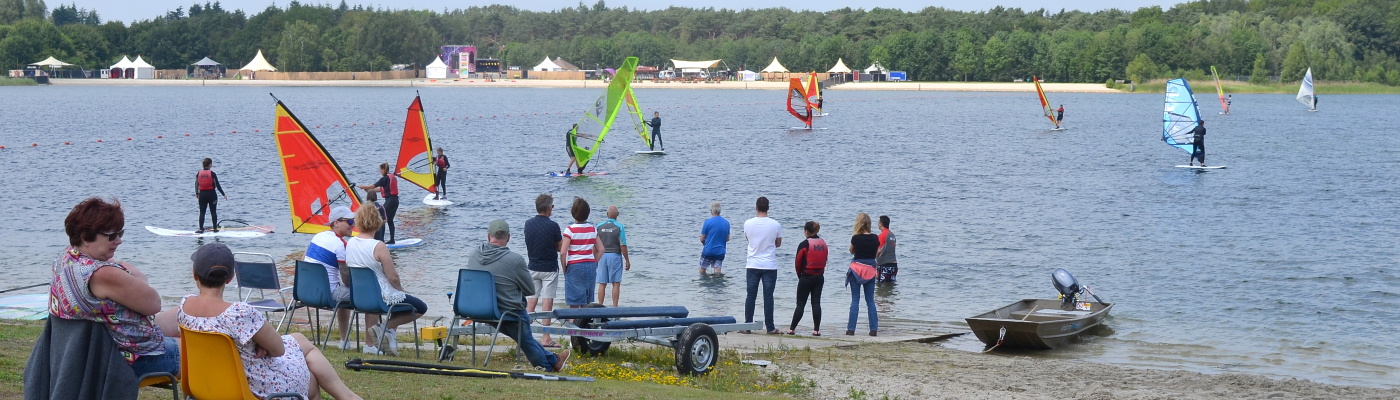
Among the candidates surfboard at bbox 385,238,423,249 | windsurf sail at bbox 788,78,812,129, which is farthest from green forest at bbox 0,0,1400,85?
surfboard at bbox 385,238,423,249

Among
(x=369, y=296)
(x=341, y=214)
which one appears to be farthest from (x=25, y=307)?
(x=369, y=296)

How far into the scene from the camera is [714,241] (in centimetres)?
1661

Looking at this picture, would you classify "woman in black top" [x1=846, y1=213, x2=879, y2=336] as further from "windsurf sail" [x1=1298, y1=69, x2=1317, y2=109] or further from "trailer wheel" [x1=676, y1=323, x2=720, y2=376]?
"windsurf sail" [x1=1298, y1=69, x2=1317, y2=109]

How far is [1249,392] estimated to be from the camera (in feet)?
34.0

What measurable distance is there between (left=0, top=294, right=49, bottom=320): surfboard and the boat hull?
28.7 feet

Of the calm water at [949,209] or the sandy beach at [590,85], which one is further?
the sandy beach at [590,85]

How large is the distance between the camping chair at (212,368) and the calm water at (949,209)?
868 cm

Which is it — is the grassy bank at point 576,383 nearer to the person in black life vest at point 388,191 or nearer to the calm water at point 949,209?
the calm water at point 949,209

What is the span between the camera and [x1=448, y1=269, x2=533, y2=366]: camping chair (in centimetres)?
845

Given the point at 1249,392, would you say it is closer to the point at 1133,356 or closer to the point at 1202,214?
the point at 1133,356

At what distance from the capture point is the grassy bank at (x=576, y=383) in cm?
713

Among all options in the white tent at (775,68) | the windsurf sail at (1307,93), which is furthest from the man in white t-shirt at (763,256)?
the white tent at (775,68)

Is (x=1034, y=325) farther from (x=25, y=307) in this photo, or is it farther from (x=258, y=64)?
(x=258, y=64)

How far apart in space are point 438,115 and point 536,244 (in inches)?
2847
